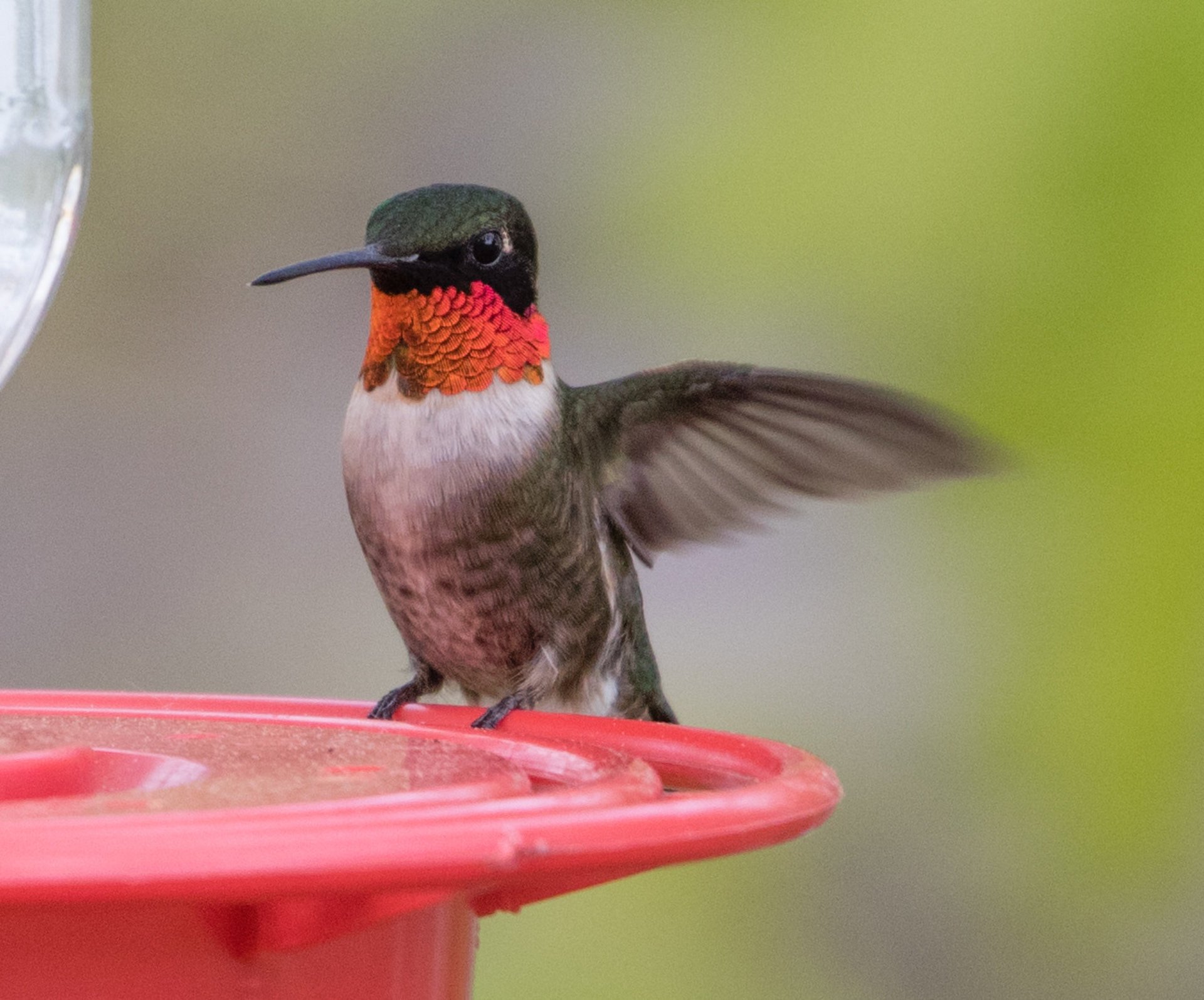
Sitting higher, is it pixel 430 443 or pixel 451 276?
pixel 451 276

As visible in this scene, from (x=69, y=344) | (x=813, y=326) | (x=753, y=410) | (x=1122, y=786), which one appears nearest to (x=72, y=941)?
(x=753, y=410)

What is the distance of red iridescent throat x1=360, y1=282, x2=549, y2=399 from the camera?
230 centimetres

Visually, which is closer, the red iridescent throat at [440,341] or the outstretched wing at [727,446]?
the outstretched wing at [727,446]

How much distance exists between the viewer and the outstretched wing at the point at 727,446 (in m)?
2.16

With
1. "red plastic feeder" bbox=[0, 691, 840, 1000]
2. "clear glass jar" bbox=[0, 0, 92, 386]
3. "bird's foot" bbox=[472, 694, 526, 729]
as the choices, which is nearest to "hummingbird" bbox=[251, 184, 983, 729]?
"bird's foot" bbox=[472, 694, 526, 729]

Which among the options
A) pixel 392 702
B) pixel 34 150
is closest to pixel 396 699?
pixel 392 702

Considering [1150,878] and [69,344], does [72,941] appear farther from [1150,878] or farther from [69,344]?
[69,344]

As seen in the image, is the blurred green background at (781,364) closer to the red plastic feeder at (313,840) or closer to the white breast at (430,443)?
the white breast at (430,443)

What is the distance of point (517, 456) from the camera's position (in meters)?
2.34

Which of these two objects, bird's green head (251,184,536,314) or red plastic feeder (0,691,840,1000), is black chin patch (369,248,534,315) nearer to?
bird's green head (251,184,536,314)

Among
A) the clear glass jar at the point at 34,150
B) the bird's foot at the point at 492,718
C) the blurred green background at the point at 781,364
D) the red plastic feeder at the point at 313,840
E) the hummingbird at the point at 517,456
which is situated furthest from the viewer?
the blurred green background at the point at 781,364

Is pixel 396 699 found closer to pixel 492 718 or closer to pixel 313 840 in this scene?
pixel 492 718

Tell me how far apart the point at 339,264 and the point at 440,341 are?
316mm

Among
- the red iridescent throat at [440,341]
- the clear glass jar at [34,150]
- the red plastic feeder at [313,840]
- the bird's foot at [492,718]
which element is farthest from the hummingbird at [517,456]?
the red plastic feeder at [313,840]
